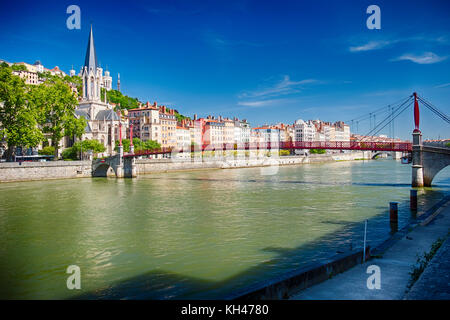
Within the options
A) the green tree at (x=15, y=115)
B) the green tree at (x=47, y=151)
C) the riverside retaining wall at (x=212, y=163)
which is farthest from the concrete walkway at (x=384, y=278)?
the green tree at (x=47, y=151)

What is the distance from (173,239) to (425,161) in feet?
63.9

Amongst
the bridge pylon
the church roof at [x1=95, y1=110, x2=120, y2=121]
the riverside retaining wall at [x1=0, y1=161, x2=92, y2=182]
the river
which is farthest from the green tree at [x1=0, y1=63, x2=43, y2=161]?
the bridge pylon

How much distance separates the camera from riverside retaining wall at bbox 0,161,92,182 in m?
32.2

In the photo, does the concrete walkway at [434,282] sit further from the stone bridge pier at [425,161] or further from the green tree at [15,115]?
the green tree at [15,115]

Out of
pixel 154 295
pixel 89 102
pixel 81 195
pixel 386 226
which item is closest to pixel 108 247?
pixel 154 295

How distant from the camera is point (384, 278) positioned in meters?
6.20

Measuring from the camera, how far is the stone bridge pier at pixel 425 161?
2314cm

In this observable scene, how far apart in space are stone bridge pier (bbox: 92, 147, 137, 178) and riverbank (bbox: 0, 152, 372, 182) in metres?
0.84

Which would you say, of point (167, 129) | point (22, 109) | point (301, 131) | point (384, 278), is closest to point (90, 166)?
point (22, 109)

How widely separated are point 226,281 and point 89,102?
6306 centimetres

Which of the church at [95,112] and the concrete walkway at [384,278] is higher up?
the church at [95,112]

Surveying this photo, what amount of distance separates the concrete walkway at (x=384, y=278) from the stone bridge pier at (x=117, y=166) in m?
32.8
